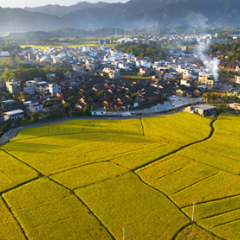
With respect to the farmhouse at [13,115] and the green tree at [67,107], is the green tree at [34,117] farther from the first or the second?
the green tree at [67,107]

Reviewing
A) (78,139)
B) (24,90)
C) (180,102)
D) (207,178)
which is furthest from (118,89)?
(207,178)

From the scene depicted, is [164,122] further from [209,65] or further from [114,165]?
[209,65]

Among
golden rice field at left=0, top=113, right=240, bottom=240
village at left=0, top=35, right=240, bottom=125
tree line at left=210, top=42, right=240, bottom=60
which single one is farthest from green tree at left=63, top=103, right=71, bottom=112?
tree line at left=210, top=42, right=240, bottom=60

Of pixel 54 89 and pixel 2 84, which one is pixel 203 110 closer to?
pixel 54 89

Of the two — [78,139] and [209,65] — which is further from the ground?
[209,65]

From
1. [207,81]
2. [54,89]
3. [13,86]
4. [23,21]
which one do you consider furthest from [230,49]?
[23,21]

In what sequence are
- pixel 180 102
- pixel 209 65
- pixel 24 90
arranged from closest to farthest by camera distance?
pixel 180 102, pixel 24 90, pixel 209 65

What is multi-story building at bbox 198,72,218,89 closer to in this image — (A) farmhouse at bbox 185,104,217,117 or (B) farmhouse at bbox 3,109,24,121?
(A) farmhouse at bbox 185,104,217,117
